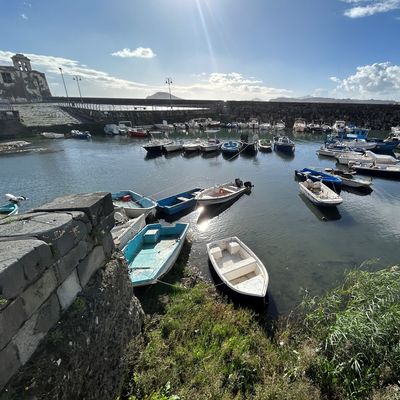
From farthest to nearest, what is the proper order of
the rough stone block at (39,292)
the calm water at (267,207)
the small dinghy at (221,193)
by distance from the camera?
the small dinghy at (221,193) → the calm water at (267,207) → the rough stone block at (39,292)

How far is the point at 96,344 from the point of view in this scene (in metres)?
3.95

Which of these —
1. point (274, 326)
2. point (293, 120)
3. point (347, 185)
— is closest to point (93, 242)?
point (274, 326)

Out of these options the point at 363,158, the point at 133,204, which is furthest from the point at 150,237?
the point at 363,158

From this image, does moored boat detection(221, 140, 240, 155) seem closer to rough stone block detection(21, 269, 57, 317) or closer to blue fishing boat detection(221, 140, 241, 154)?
blue fishing boat detection(221, 140, 241, 154)

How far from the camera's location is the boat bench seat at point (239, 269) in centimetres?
902

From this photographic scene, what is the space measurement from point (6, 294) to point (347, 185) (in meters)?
22.9

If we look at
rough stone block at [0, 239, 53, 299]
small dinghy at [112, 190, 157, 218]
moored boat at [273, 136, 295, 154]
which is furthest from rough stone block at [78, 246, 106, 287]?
moored boat at [273, 136, 295, 154]

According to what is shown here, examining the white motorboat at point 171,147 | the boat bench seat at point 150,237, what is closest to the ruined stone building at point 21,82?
the white motorboat at point 171,147

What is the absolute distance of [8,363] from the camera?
2.61 m

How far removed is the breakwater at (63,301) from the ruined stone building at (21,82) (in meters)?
104

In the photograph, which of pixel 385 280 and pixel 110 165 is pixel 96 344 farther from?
pixel 110 165

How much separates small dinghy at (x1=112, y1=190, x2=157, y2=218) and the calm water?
2435mm

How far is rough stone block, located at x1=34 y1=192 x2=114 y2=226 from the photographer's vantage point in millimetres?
4016

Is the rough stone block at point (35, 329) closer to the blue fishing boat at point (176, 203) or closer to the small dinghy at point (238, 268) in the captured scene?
the small dinghy at point (238, 268)
